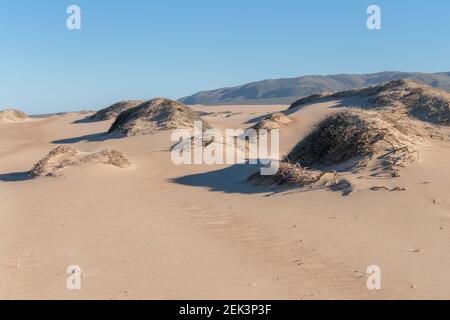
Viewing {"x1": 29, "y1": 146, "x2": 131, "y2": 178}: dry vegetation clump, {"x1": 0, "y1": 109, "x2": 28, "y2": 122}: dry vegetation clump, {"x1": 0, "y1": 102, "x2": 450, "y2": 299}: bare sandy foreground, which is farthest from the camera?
{"x1": 0, "y1": 109, "x2": 28, "y2": 122}: dry vegetation clump

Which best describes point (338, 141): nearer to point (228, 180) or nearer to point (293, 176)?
point (293, 176)

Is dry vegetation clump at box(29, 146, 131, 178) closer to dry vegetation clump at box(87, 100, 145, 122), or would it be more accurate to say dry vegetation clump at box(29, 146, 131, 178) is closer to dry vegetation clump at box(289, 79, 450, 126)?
dry vegetation clump at box(289, 79, 450, 126)

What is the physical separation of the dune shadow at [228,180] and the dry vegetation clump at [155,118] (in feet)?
33.7

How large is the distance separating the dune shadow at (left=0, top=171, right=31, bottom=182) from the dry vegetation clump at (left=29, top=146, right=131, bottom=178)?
23 centimetres

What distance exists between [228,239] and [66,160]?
7676mm

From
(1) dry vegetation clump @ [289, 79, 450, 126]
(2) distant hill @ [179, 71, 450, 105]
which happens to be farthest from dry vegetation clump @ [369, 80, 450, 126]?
(2) distant hill @ [179, 71, 450, 105]

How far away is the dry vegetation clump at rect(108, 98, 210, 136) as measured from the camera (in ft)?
75.8

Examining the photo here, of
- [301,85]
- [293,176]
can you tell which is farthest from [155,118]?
[301,85]

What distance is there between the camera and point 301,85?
548ft

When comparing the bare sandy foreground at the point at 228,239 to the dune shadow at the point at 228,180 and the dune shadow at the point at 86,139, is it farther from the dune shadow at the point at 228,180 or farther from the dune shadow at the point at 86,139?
the dune shadow at the point at 86,139

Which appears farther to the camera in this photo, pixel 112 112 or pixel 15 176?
pixel 112 112

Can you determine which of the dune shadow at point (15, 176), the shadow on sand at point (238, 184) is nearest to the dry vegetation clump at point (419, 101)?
the shadow on sand at point (238, 184)

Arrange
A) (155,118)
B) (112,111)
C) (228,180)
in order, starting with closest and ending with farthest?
1. (228,180)
2. (155,118)
3. (112,111)

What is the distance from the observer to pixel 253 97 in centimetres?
16012
